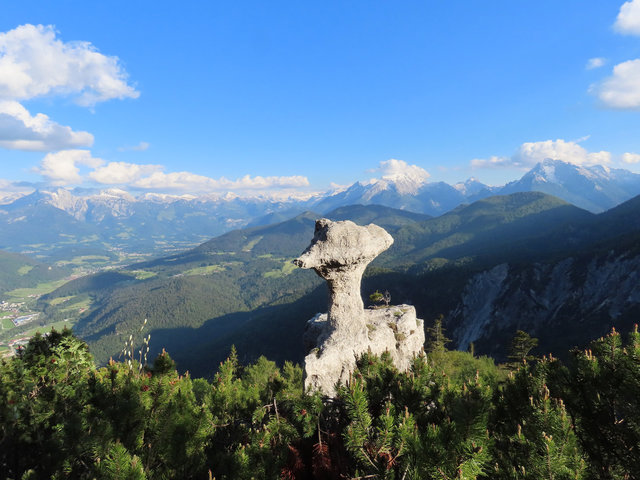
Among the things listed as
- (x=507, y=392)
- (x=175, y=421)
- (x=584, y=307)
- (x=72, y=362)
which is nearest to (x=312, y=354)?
(x=175, y=421)

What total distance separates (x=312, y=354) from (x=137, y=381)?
771 centimetres

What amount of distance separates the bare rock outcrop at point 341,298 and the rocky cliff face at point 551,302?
94266mm

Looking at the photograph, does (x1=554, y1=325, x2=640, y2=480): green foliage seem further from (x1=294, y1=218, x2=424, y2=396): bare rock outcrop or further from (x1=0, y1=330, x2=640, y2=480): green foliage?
(x1=294, y1=218, x2=424, y2=396): bare rock outcrop

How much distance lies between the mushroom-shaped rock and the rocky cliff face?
9464 cm

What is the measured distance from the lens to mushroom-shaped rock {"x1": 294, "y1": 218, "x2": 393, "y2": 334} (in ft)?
45.6

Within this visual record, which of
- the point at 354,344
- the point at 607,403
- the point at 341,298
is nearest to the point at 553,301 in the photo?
the point at 354,344

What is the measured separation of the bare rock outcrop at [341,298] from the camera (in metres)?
13.7

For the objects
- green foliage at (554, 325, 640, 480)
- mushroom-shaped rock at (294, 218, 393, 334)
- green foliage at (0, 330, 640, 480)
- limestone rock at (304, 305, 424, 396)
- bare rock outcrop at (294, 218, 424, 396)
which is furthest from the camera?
mushroom-shaped rock at (294, 218, 393, 334)

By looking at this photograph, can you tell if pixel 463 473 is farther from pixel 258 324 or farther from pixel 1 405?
pixel 258 324

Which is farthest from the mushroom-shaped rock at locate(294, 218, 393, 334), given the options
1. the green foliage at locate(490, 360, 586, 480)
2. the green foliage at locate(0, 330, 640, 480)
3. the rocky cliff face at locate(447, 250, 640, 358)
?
the rocky cliff face at locate(447, 250, 640, 358)

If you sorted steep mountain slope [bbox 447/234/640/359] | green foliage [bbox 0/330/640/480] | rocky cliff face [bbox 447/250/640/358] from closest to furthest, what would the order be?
1. green foliage [bbox 0/330/640/480]
2. rocky cliff face [bbox 447/250/640/358]
3. steep mountain slope [bbox 447/234/640/359]

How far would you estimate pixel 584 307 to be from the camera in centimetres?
10644

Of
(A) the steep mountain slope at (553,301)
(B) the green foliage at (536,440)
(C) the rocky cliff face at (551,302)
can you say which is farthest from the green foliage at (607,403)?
(A) the steep mountain slope at (553,301)

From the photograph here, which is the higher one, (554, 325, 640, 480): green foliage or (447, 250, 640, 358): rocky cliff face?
(554, 325, 640, 480): green foliage
